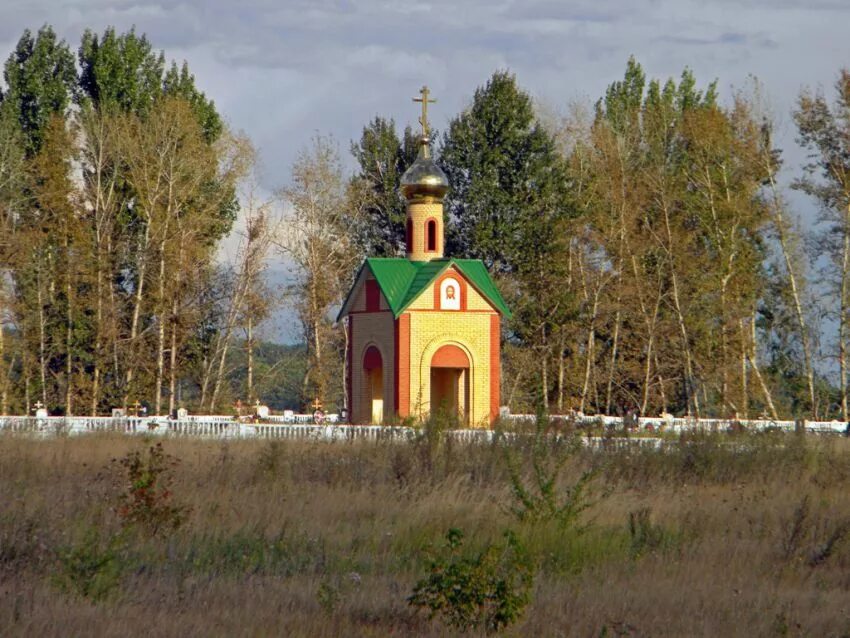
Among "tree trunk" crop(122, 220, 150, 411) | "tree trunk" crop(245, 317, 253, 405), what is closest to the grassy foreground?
"tree trunk" crop(122, 220, 150, 411)

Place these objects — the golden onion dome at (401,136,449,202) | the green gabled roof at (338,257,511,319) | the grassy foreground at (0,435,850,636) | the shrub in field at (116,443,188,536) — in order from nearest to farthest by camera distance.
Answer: the grassy foreground at (0,435,850,636)
the shrub in field at (116,443,188,536)
the green gabled roof at (338,257,511,319)
the golden onion dome at (401,136,449,202)

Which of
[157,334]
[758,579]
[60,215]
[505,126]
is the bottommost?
[758,579]

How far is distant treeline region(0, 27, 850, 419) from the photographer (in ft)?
146

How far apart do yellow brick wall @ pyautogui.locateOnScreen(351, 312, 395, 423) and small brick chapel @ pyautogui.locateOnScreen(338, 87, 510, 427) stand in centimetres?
3

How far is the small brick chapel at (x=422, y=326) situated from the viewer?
120 ft

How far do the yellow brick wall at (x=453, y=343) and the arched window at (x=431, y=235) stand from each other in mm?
2027

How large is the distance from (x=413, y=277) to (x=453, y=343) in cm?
213

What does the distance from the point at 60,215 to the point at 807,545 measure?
34674 mm

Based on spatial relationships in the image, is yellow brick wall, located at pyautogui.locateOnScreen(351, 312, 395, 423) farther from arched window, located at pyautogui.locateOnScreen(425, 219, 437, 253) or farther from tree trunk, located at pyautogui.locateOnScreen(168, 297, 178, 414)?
tree trunk, located at pyautogui.locateOnScreen(168, 297, 178, 414)

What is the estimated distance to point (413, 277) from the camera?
37.6 meters

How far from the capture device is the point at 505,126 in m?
49.5

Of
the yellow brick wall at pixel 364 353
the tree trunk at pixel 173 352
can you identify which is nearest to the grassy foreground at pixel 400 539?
the yellow brick wall at pixel 364 353

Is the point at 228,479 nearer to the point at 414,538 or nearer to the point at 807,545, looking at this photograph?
the point at 414,538

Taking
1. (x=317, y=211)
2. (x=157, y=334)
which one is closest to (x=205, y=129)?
(x=317, y=211)
